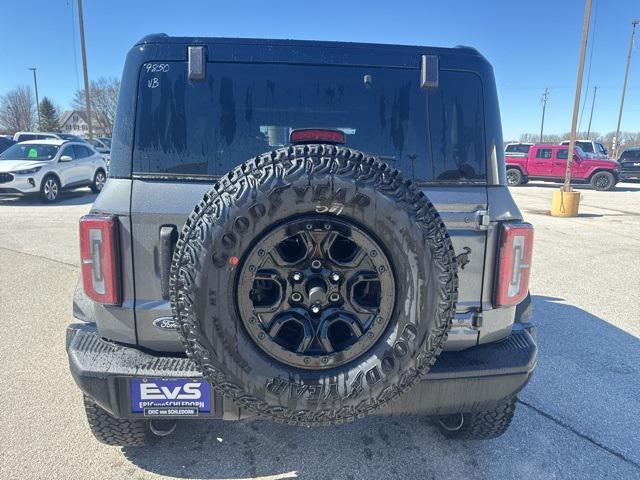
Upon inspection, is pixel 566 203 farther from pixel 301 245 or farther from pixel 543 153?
pixel 301 245

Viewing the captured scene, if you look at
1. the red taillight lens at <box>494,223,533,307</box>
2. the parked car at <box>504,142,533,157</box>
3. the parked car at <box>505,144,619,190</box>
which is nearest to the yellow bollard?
the parked car at <box>505,144,619,190</box>

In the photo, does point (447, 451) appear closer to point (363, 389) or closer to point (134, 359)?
point (363, 389)

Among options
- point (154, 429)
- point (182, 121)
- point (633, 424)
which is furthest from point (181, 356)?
point (633, 424)

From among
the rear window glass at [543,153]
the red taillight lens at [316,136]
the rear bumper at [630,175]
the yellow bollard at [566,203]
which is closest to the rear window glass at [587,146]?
the rear bumper at [630,175]

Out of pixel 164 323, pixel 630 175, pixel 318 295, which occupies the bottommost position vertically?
pixel 630 175

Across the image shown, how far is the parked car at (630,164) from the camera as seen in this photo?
23312 millimetres

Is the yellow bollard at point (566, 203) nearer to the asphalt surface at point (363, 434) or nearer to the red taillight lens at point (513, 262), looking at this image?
the asphalt surface at point (363, 434)

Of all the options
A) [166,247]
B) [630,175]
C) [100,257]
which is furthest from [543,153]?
[100,257]

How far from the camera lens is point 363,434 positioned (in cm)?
263

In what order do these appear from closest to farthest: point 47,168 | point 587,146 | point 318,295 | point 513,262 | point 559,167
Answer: point 318,295
point 513,262
point 47,168
point 559,167
point 587,146

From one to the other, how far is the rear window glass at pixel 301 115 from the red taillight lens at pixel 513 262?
1.05 feet

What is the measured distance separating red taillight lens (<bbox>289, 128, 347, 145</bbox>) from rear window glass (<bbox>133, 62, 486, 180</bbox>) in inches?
9.3

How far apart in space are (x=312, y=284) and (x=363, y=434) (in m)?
1.35

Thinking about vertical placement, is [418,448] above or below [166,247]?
below
